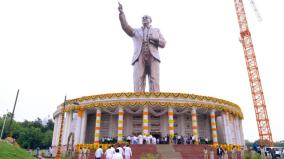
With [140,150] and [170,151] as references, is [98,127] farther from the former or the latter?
[170,151]

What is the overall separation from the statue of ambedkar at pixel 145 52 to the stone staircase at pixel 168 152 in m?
14.9

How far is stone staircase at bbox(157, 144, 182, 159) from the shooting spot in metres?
22.2

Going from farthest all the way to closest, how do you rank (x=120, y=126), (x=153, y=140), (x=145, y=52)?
1. (x=145, y=52)
2. (x=120, y=126)
3. (x=153, y=140)

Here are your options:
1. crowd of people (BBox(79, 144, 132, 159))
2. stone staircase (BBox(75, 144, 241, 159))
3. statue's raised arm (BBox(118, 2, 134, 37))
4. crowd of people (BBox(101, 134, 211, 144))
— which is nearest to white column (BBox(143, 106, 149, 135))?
crowd of people (BBox(101, 134, 211, 144))

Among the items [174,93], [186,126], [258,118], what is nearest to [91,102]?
[174,93]

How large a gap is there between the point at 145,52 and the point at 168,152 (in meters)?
18.9

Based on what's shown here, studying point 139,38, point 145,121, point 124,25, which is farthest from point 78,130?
point 124,25

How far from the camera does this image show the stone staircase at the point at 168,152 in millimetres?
22247

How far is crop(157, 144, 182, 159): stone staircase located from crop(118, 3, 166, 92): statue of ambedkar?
14915 millimetres

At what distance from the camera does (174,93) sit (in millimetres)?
31125

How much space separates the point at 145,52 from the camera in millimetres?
38625

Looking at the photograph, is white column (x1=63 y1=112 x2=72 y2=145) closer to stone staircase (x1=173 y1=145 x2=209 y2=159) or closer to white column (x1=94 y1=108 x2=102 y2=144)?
white column (x1=94 y1=108 x2=102 y2=144)

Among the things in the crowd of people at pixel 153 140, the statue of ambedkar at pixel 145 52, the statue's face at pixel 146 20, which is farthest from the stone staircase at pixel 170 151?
the statue's face at pixel 146 20

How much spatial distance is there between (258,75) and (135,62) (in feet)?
114
